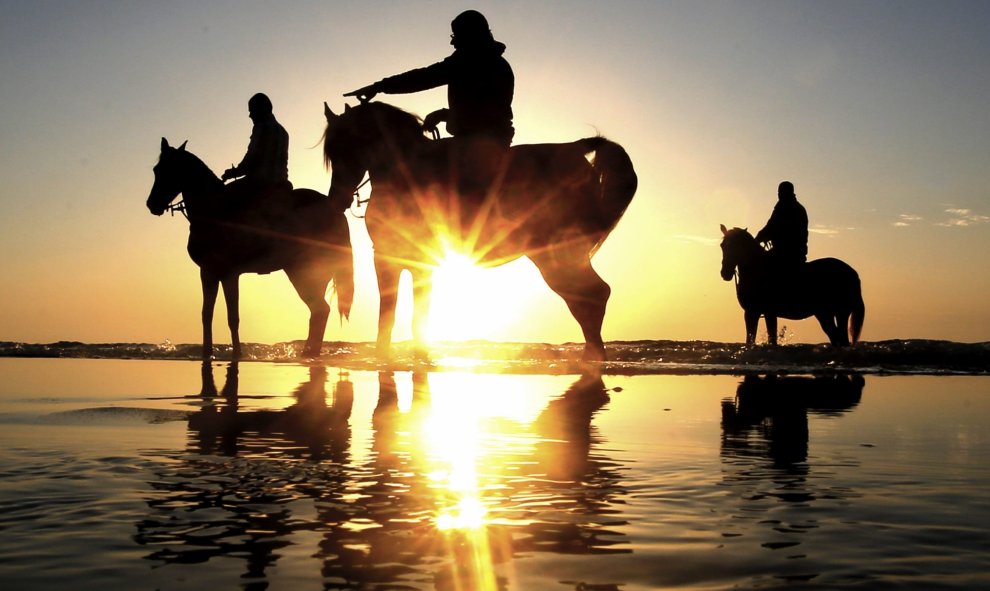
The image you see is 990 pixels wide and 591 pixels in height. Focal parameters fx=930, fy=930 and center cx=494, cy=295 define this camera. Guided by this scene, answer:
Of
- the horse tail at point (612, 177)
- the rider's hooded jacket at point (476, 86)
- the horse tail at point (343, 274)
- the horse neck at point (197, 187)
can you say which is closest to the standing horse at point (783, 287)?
the horse tail at point (343, 274)

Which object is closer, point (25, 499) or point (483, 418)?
point (25, 499)

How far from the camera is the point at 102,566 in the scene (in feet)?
6.54

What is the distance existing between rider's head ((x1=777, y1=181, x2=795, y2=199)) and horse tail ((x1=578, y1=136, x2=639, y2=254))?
833cm

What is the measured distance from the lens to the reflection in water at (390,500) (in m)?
2.07

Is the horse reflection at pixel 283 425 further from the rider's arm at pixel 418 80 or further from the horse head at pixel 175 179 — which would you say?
the horse head at pixel 175 179

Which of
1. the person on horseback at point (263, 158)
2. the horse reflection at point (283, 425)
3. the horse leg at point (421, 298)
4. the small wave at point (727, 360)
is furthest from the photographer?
the person on horseback at point (263, 158)

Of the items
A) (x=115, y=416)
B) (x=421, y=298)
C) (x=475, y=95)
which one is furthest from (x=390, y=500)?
(x=421, y=298)

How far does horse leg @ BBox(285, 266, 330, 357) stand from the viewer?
14.5 metres

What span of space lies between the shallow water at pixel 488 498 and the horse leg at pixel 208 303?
8.52 meters

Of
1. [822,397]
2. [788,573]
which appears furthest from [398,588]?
[822,397]

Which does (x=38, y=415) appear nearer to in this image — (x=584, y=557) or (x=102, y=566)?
(x=102, y=566)

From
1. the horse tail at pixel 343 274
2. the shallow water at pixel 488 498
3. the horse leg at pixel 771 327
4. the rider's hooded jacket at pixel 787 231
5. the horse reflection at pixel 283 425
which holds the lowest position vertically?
the shallow water at pixel 488 498

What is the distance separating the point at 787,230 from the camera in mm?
17562

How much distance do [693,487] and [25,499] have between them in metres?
2.01
